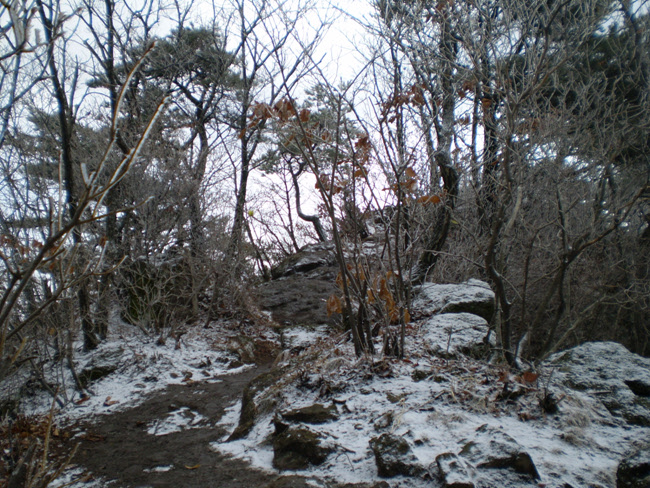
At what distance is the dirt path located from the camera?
2.76 meters

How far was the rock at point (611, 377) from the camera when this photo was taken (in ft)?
8.88

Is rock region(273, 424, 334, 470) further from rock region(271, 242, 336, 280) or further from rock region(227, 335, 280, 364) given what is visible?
rock region(271, 242, 336, 280)

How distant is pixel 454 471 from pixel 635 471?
0.82 metres

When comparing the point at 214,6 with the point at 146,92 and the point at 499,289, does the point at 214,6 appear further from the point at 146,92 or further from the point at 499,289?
the point at 499,289

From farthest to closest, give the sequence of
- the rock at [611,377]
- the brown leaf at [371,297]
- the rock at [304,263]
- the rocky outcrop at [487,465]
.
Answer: the rock at [304,263], the brown leaf at [371,297], the rock at [611,377], the rocky outcrop at [487,465]

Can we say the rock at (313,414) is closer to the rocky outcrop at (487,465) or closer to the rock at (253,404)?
the rock at (253,404)

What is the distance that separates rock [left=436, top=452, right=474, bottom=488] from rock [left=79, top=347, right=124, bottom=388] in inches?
182

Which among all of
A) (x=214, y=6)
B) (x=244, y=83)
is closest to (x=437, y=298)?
(x=244, y=83)

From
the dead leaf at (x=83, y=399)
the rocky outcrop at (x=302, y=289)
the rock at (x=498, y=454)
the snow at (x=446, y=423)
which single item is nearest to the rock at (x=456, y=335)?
the snow at (x=446, y=423)

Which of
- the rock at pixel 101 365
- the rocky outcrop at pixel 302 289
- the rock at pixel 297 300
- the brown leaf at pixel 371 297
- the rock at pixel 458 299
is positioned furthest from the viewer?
the rocky outcrop at pixel 302 289

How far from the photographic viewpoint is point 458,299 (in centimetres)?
520

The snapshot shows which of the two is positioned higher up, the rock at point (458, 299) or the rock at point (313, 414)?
the rock at point (458, 299)

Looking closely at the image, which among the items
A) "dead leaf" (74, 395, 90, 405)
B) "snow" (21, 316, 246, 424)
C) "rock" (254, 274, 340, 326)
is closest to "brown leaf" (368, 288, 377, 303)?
"snow" (21, 316, 246, 424)

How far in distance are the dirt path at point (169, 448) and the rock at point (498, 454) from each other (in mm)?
1201
